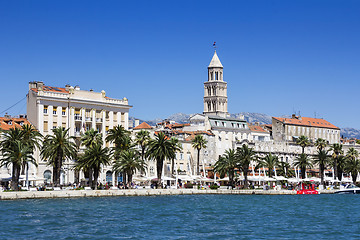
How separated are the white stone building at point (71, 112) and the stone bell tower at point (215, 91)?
57270 millimetres

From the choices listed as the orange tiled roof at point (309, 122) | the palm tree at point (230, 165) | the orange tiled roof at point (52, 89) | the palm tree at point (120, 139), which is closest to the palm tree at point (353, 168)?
the orange tiled roof at point (309, 122)

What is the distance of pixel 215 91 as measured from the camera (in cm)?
17488

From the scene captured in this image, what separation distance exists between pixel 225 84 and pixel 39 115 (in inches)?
3163

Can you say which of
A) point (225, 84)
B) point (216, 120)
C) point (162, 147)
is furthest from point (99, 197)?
point (225, 84)

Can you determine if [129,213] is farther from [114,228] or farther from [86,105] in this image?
[86,105]

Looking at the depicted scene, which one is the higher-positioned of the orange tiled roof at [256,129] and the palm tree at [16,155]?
the orange tiled roof at [256,129]

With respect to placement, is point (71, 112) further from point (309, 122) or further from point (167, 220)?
point (309, 122)

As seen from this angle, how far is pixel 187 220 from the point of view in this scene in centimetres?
5850

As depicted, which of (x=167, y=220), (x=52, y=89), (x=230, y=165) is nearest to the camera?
(x=167, y=220)

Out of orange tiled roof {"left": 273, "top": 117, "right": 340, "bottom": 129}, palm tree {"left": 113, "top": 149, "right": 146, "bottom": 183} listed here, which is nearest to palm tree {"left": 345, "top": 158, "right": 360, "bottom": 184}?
orange tiled roof {"left": 273, "top": 117, "right": 340, "bottom": 129}

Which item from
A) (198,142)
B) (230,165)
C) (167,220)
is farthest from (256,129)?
(167,220)

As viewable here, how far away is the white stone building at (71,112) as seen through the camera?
10588cm

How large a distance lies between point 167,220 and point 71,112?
56.4 m

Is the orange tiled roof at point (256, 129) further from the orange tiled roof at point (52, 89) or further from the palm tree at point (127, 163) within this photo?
the palm tree at point (127, 163)
